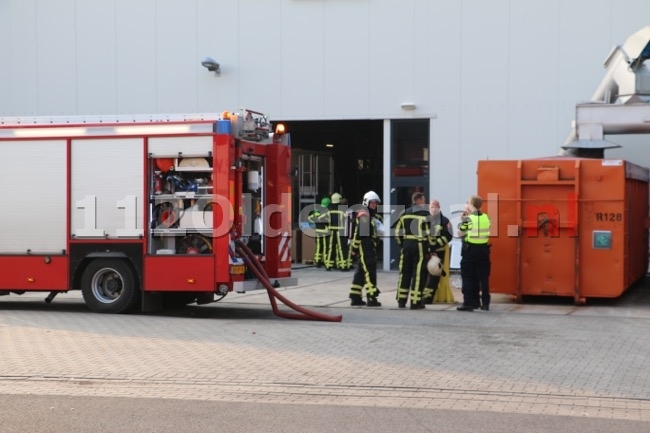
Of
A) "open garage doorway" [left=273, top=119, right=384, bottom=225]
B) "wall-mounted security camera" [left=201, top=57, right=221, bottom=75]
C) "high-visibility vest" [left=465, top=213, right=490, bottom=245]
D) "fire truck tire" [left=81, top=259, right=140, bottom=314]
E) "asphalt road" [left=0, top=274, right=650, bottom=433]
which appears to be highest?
"wall-mounted security camera" [left=201, top=57, right=221, bottom=75]

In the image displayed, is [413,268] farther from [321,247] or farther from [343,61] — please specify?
[343,61]

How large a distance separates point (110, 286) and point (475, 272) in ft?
17.6

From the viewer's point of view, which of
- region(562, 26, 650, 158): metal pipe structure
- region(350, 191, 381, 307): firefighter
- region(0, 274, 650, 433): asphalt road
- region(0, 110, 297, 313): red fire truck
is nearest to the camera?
region(0, 274, 650, 433): asphalt road

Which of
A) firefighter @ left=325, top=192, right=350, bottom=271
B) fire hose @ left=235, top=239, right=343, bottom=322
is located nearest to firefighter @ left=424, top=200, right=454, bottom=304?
fire hose @ left=235, top=239, right=343, bottom=322

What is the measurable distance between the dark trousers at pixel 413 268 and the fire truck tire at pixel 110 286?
403 cm

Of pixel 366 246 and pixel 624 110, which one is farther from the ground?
pixel 624 110

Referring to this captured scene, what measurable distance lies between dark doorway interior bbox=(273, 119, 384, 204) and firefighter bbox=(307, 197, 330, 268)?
13.3ft

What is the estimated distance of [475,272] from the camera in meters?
14.0

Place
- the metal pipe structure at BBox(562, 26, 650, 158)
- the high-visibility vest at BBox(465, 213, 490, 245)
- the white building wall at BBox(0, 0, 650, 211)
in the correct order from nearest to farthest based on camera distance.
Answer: the high-visibility vest at BBox(465, 213, 490, 245), the metal pipe structure at BBox(562, 26, 650, 158), the white building wall at BBox(0, 0, 650, 211)

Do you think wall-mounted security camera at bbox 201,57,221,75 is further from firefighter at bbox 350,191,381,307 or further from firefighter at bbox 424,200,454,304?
firefighter at bbox 424,200,454,304

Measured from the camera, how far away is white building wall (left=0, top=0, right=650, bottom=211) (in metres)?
20.7

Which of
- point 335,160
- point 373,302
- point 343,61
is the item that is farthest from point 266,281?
point 335,160

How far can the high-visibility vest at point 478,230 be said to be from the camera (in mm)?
13828

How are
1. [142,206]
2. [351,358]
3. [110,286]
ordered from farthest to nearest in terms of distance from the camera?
1. [110,286]
2. [142,206]
3. [351,358]
